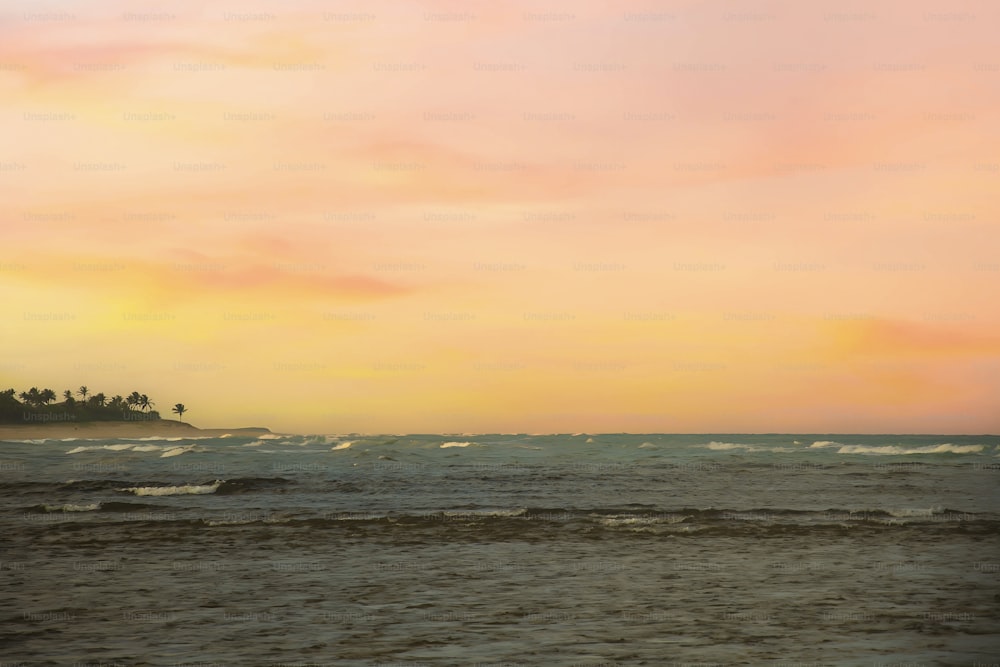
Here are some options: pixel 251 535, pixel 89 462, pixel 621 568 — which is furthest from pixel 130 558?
pixel 89 462

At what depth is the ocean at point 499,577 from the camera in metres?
12.2

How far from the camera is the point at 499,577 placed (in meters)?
17.8

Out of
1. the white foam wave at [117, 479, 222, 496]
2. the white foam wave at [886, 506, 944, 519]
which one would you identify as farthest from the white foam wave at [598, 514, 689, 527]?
the white foam wave at [117, 479, 222, 496]

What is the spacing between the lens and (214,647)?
12.2 m

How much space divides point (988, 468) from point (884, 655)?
183 feet

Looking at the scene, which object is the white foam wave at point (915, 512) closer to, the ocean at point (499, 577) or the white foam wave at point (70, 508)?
the ocean at point (499, 577)

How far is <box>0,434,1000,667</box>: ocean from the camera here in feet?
40.0

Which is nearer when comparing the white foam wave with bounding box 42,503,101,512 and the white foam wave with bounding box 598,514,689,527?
the white foam wave with bounding box 598,514,689,527

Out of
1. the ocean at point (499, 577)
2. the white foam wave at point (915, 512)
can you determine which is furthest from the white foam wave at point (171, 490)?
the white foam wave at point (915, 512)

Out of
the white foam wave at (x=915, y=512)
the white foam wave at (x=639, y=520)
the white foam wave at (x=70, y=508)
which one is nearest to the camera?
the white foam wave at (x=639, y=520)

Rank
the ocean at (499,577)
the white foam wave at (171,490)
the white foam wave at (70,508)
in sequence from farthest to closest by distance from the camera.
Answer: the white foam wave at (171,490), the white foam wave at (70,508), the ocean at (499,577)

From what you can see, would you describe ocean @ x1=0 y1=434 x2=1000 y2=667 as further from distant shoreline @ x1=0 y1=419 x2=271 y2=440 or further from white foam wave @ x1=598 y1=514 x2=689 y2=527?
distant shoreline @ x1=0 y1=419 x2=271 y2=440

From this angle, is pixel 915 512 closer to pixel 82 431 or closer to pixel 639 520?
pixel 639 520

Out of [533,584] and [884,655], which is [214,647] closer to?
[533,584]
